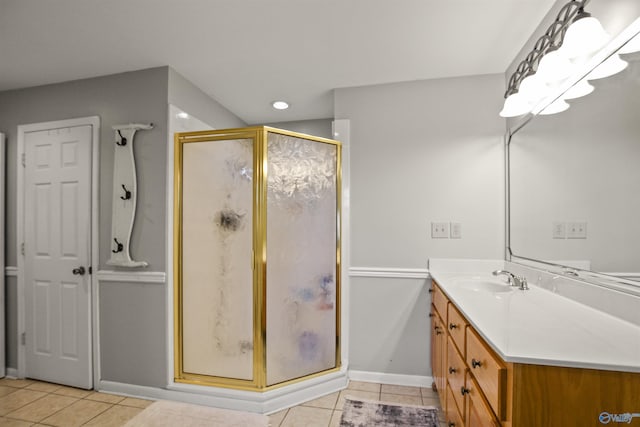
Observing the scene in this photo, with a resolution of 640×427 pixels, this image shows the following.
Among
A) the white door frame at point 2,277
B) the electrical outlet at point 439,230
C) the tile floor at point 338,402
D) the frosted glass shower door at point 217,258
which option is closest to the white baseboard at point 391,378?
the tile floor at point 338,402

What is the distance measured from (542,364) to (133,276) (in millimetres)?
2488

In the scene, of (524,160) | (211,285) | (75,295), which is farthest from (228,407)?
(524,160)

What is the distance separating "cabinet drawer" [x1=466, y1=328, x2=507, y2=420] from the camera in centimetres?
92

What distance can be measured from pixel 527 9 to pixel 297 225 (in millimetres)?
1889

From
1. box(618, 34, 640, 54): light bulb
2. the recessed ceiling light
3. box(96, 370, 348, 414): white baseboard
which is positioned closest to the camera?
box(618, 34, 640, 54): light bulb

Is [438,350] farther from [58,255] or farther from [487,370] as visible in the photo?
[58,255]

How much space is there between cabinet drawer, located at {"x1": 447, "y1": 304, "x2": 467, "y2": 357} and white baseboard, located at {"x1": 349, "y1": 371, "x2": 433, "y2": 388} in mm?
950

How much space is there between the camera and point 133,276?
7.45 ft

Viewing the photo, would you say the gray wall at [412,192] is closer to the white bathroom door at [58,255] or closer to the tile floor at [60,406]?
the tile floor at [60,406]

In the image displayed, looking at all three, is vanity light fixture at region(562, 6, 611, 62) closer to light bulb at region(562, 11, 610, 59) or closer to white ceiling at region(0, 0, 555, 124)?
light bulb at region(562, 11, 610, 59)

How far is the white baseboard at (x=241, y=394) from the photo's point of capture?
2076 millimetres

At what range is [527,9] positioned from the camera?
165 cm

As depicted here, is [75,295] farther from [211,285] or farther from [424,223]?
[424,223]

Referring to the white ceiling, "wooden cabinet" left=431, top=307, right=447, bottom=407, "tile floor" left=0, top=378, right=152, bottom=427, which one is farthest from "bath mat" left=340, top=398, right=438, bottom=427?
the white ceiling
